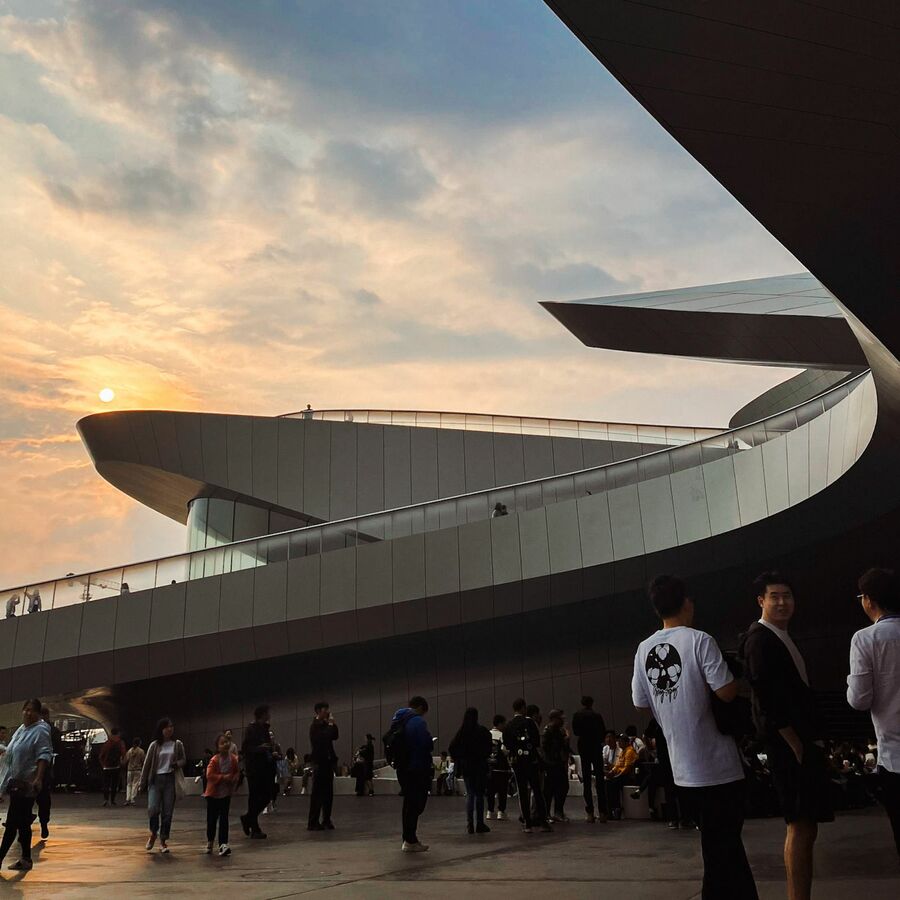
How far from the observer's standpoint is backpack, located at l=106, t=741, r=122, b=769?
22009 mm

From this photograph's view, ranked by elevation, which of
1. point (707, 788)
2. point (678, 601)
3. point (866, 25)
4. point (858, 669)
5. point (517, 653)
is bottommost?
point (707, 788)

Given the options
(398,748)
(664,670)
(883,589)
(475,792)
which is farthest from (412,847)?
(883,589)

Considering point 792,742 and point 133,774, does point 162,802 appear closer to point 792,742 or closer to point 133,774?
point 792,742

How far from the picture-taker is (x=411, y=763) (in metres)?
10.2

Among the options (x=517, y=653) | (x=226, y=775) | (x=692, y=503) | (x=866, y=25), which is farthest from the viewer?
(x=517, y=653)

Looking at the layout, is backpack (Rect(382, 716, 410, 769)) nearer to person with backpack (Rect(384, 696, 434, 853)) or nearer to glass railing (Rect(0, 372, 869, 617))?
person with backpack (Rect(384, 696, 434, 853))

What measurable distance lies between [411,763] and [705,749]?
20.5 feet

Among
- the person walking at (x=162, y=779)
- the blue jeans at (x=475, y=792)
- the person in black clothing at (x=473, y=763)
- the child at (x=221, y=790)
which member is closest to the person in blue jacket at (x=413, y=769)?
the person in black clothing at (x=473, y=763)

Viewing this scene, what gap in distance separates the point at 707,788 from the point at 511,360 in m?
29.5

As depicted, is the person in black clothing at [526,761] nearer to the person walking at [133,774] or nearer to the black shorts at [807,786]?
the black shorts at [807,786]

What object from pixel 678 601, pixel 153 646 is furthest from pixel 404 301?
pixel 678 601

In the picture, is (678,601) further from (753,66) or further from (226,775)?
(226,775)

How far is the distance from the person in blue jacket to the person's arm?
584cm

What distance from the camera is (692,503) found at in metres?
22.7
